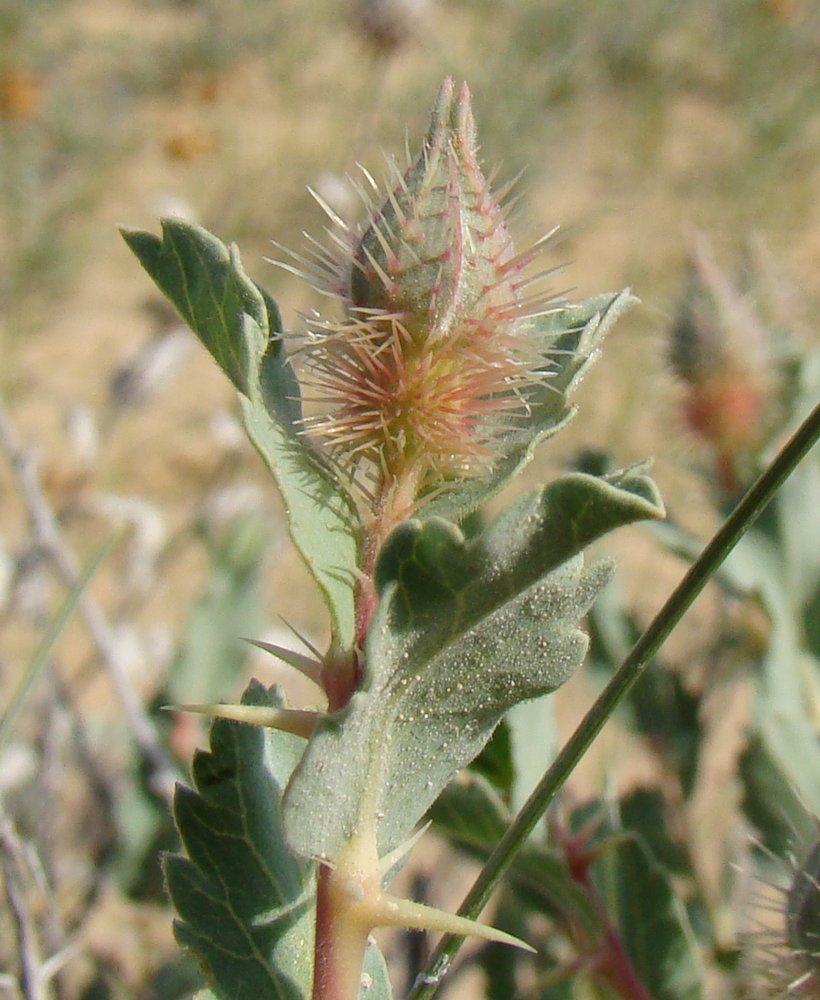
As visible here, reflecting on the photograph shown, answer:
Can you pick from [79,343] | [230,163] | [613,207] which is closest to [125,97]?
[230,163]

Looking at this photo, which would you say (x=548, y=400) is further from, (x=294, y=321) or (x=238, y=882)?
(x=294, y=321)

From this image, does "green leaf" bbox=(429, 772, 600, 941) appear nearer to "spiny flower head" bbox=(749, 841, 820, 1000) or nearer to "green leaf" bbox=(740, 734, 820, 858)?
"spiny flower head" bbox=(749, 841, 820, 1000)

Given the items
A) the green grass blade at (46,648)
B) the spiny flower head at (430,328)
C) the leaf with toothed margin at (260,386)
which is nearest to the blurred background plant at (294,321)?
the green grass blade at (46,648)

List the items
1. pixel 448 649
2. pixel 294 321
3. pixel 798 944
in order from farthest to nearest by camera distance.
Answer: pixel 294 321 → pixel 798 944 → pixel 448 649

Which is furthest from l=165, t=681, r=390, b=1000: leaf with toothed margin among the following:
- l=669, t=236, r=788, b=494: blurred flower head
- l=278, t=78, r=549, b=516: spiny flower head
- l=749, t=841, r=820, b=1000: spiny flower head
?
l=669, t=236, r=788, b=494: blurred flower head

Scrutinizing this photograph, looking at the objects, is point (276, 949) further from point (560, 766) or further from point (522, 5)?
point (522, 5)

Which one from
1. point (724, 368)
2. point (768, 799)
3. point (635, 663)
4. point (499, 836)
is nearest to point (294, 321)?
point (724, 368)

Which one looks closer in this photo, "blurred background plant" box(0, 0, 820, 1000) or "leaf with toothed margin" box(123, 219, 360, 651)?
"leaf with toothed margin" box(123, 219, 360, 651)
